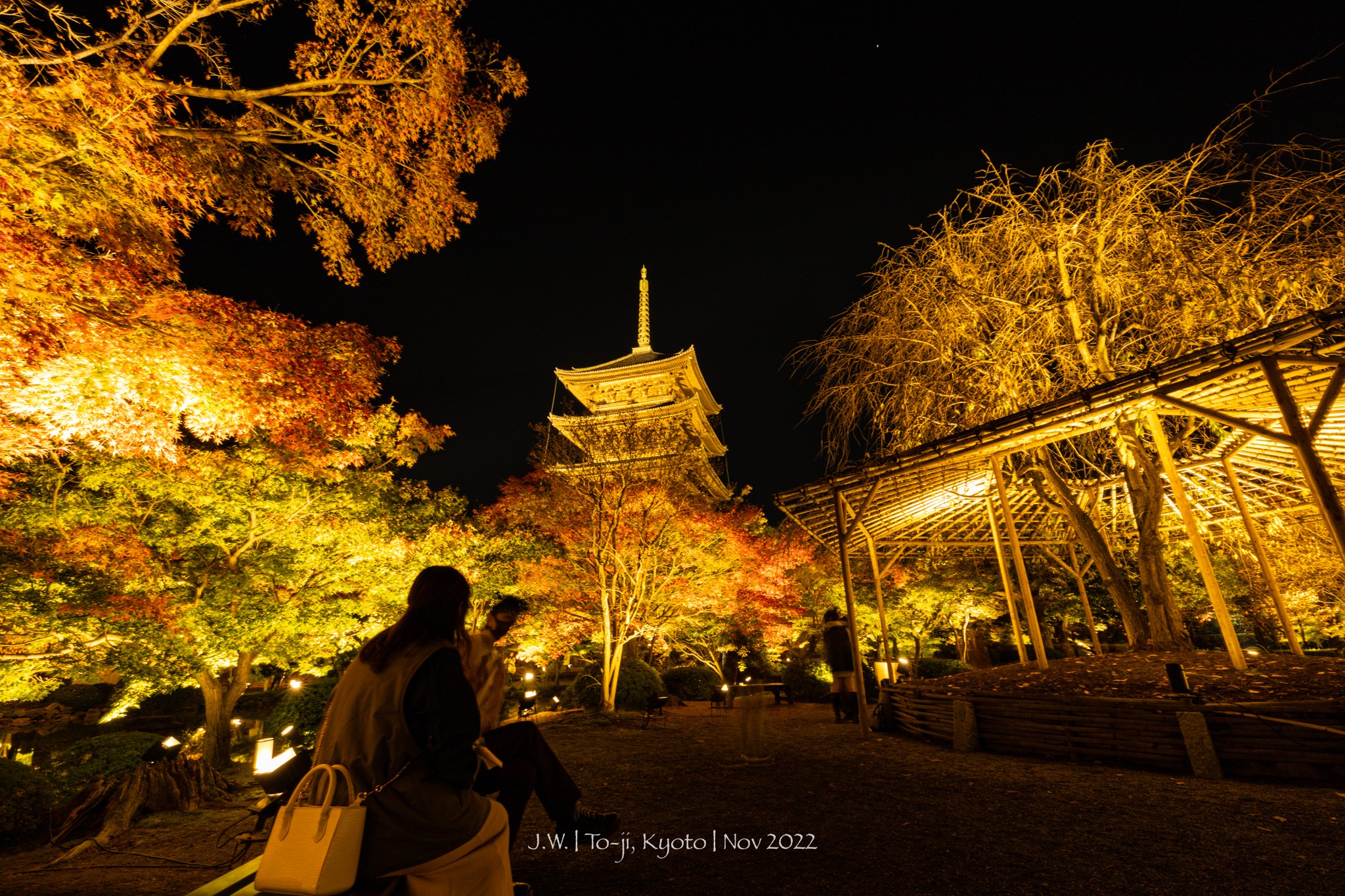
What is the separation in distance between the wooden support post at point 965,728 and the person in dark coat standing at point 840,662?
1952 millimetres

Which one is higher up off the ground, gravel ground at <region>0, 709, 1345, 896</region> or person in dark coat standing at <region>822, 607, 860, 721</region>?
person in dark coat standing at <region>822, 607, 860, 721</region>

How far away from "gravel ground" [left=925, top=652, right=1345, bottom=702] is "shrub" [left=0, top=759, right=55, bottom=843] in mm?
8854

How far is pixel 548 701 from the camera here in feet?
51.6

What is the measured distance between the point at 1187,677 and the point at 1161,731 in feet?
3.78

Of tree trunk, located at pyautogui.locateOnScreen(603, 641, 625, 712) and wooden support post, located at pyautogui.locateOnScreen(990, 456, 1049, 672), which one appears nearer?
wooden support post, located at pyautogui.locateOnScreen(990, 456, 1049, 672)

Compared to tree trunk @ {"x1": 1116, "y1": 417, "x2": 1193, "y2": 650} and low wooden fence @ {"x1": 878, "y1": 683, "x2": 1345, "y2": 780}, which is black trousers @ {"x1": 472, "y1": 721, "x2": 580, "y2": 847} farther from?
tree trunk @ {"x1": 1116, "y1": 417, "x2": 1193, "y2": 650}

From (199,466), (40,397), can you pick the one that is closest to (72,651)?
(199,466)

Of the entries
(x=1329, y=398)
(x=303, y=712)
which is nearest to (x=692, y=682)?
(x=303, y=712)

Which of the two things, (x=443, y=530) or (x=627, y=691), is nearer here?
(x=443, y=530)

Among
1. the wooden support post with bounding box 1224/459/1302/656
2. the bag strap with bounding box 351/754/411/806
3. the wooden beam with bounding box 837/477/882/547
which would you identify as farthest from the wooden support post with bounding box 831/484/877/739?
the bag strap with bounding box 351/754/411/806

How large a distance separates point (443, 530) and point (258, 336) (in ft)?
21.5

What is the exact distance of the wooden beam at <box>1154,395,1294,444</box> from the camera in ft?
13.1

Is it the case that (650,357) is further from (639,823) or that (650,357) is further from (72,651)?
(639,823)

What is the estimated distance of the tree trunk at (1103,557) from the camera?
26.0 ft
